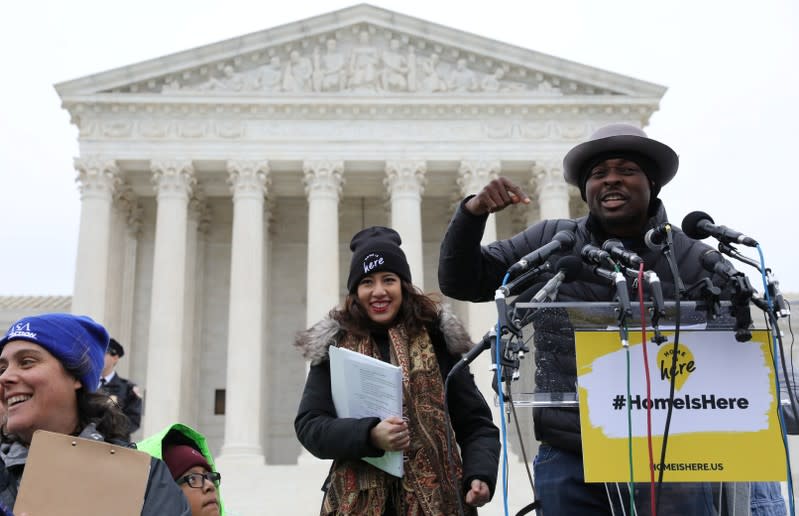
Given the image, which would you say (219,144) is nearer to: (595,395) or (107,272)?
(107,272)

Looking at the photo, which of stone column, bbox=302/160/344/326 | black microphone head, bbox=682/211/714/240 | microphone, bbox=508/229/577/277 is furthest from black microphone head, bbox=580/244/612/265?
stone column, bbox=302/160/344/326

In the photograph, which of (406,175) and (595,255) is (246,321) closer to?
(406,175)

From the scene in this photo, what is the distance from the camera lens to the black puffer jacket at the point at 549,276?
378 cm

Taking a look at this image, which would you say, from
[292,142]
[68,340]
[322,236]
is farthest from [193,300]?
[68,340]

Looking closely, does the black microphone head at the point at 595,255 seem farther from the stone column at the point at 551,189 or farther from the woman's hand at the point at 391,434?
the stone column at the point at 551,189

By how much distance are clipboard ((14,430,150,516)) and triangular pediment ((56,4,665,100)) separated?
28.5m

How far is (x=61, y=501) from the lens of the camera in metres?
3.46

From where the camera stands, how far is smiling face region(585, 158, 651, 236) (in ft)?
14.5

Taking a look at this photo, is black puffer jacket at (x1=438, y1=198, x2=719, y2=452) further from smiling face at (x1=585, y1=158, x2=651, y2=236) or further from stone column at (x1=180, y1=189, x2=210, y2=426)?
stone column at (x1=180, y1=189, x2=210, y2=426)

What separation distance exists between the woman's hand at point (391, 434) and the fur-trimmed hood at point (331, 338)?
2.52ft

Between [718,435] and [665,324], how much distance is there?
53 cm

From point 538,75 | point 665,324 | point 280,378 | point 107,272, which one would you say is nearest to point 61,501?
point 665,324

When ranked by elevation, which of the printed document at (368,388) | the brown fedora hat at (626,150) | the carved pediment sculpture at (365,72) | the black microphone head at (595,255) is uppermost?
the carved pediment sculpture at (365,72)

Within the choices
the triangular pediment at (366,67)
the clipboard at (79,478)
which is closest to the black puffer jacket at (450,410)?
the clipboard at (79,478)
